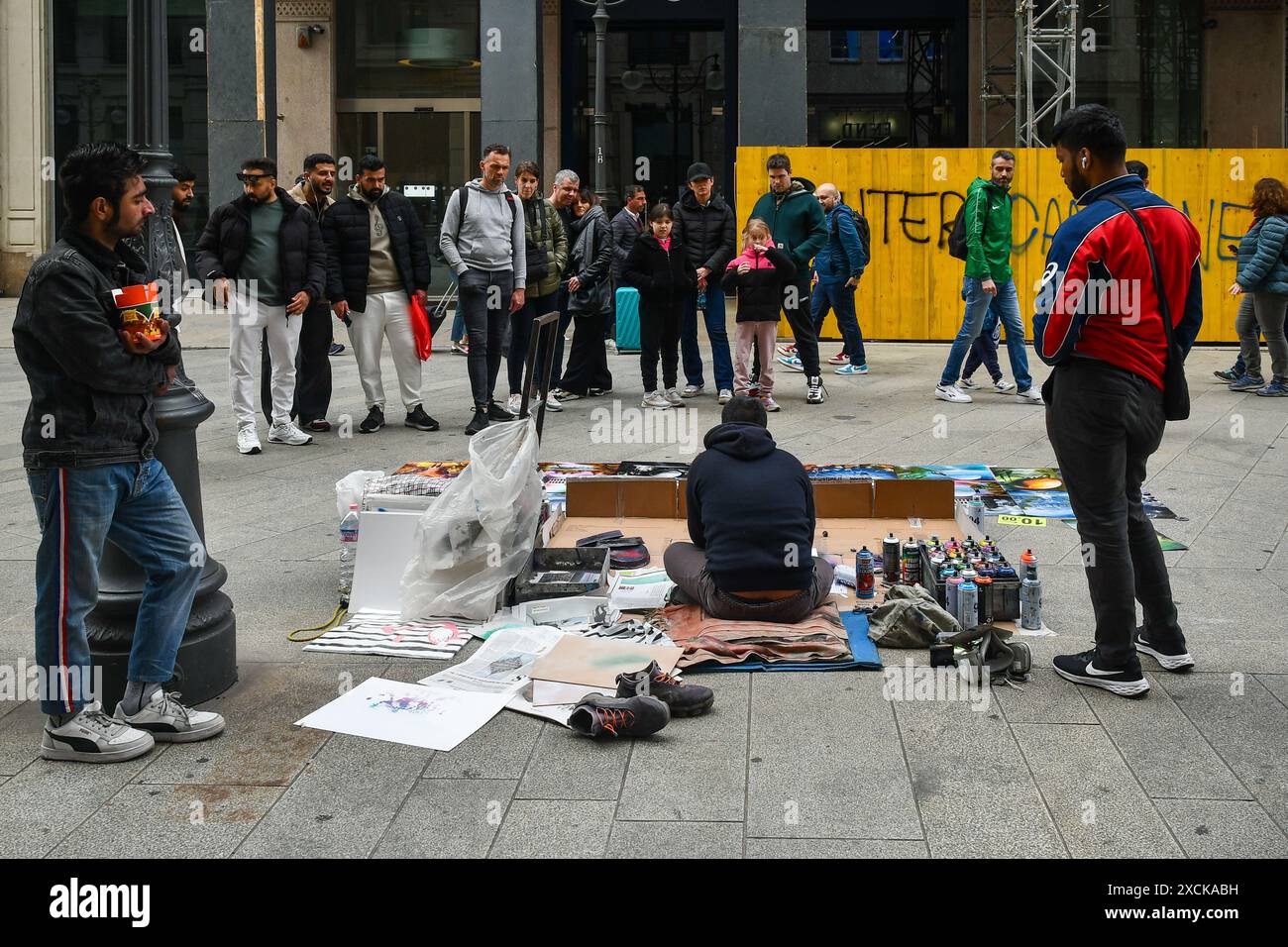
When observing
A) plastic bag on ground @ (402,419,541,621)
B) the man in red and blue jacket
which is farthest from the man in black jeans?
the man in red and blue jacket

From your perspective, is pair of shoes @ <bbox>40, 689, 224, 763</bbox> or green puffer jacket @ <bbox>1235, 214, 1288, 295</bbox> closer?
pair of shoes @ <bbox>40, 689, 224, 763</bbox>

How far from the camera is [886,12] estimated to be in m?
23.6

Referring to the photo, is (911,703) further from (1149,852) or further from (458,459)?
(458,459)

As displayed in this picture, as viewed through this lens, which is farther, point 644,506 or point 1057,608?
point 644,506

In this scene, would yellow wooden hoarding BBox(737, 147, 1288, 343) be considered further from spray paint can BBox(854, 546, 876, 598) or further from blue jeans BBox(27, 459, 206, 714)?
blue jeans BBox(27, 459, 206, 714)

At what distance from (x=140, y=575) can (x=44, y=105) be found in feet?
71.7

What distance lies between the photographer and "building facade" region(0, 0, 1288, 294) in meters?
22.6

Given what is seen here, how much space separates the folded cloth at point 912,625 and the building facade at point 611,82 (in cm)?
1617

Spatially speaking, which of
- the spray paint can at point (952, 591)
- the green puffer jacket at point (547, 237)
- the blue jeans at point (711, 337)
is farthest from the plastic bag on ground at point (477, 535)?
the blue jeans at point (711, 337)

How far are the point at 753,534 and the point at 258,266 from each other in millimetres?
5432

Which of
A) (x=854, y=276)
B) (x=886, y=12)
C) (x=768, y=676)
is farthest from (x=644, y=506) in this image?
(x=886, y=12)

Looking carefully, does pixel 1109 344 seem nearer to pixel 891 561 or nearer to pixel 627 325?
pixel 891 561

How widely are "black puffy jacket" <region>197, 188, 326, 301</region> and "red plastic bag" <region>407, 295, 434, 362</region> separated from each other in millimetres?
782

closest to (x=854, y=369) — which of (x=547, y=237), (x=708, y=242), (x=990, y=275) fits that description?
(x=990, y=275)
